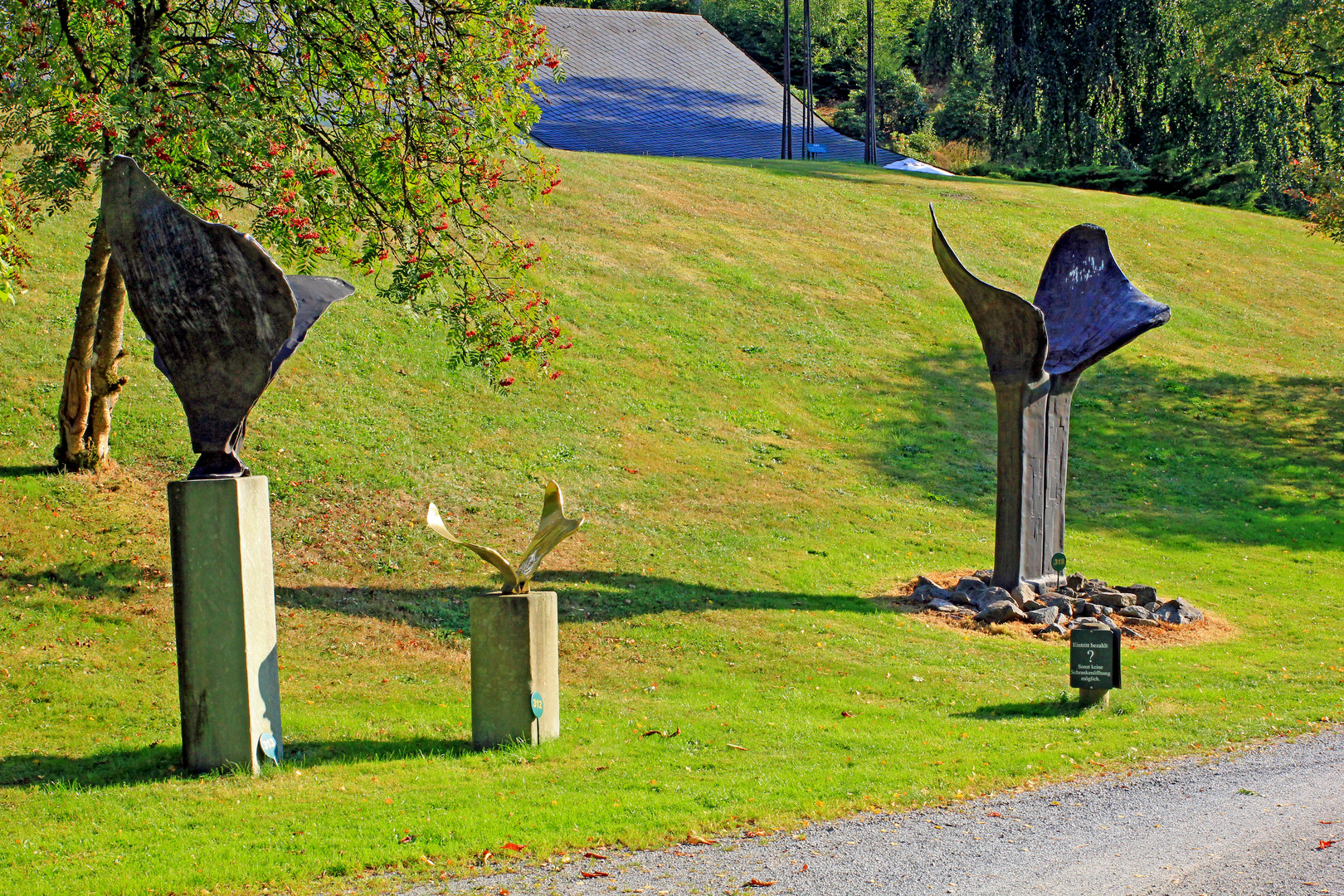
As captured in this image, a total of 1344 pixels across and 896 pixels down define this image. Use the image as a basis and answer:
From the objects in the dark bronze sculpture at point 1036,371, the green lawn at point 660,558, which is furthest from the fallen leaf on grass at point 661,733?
the dark bronze sculpture at point 1036,371

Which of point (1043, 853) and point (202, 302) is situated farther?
point (202, 302)

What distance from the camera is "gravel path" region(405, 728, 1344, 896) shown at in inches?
262

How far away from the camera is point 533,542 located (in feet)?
31.8

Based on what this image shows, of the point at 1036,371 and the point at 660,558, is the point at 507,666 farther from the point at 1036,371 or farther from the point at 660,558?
the point at 1036,371

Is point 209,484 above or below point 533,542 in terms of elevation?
above

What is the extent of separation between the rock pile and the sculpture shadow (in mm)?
4313

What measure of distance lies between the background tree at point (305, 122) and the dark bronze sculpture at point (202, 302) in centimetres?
305

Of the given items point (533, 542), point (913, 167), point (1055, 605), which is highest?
point (913, 167)

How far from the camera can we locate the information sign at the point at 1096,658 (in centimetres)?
1078

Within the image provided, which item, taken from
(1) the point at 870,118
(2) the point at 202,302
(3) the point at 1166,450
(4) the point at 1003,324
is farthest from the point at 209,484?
(1) the point at 870,118

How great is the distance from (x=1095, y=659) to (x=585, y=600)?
233 inches

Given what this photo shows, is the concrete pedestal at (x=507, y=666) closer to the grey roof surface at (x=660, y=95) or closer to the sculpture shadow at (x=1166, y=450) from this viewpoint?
the sculpture shadow at (x=1166, y=450)

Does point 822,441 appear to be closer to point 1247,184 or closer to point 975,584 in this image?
point 975,584

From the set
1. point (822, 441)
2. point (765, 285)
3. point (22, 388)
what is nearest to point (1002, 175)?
point (765, 285)
